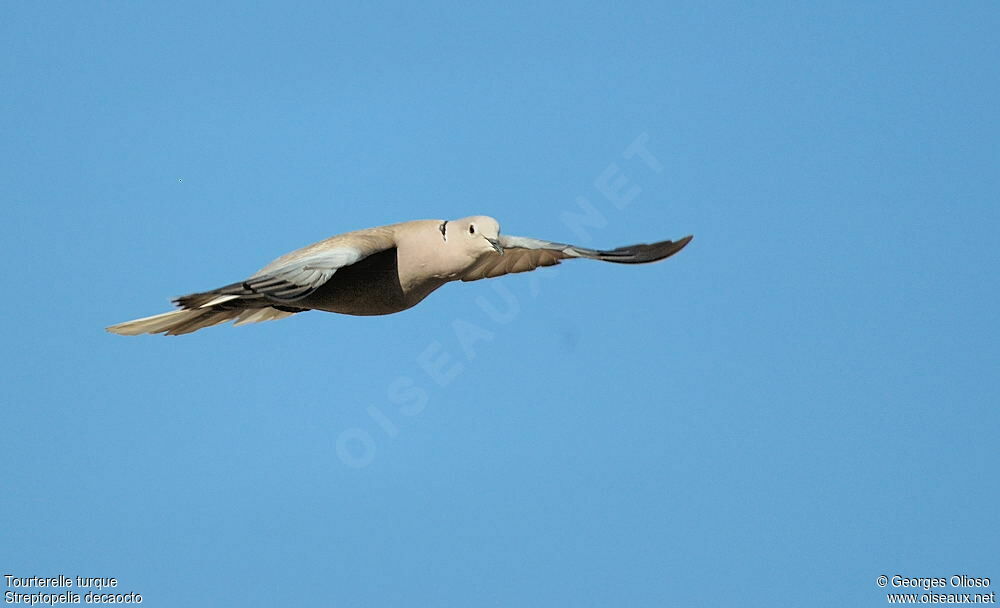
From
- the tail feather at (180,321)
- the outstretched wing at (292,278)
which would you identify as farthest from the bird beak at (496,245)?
the tail feather at (180,321)

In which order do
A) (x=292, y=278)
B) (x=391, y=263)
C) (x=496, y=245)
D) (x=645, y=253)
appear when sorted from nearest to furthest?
(x=292, y=278), (x=496, y=245), (x=391, y=263), (x=645, y=253)

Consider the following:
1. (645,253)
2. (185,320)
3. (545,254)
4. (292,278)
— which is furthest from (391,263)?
(645,253)

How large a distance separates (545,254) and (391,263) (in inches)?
64.5

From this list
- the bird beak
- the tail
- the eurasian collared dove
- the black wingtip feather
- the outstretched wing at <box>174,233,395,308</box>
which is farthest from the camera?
the tail

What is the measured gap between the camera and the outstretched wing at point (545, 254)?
12.9 m

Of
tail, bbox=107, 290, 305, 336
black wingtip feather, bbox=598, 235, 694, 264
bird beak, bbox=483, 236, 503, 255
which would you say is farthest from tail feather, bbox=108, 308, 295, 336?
black wingtip feather, bbox=598, 235, 694, 264

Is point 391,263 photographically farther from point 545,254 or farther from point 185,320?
point 185,320

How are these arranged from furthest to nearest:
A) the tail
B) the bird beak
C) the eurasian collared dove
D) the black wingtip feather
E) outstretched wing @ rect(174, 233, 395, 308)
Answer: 1. the tail
2. the black wingtip feather
3. the bird beak
4. the eurasian collared dove
5. outstretched wing @ rect(174, 233, 395, 308)

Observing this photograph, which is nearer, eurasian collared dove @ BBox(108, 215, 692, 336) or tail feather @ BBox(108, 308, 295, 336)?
eurasian collared dove @ BBox(108, 215, 692, 336)

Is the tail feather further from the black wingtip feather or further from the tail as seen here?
the black wingtip feather

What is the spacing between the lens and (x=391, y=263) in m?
12.9

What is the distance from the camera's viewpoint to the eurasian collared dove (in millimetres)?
12086

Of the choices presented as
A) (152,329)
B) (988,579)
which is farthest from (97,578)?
(988,579)

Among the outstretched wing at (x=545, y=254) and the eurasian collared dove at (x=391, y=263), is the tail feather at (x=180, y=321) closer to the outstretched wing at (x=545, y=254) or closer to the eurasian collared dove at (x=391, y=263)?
the eurasian collared dove at (x=391, y=263)
